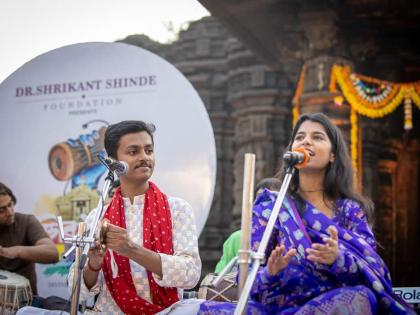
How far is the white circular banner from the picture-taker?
5.29m

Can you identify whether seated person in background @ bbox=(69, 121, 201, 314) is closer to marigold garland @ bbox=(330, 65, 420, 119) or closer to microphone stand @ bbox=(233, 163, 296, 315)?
microphone stand @ bbox=(233, 163, 296, 315)

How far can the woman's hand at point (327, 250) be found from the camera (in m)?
2.79

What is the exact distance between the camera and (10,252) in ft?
16.4

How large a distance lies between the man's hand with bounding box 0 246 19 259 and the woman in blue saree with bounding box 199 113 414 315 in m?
2.22

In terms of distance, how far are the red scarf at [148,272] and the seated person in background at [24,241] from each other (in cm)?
167

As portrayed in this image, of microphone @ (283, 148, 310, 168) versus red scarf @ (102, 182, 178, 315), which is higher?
microphone @ (283, 148, 310, 168)

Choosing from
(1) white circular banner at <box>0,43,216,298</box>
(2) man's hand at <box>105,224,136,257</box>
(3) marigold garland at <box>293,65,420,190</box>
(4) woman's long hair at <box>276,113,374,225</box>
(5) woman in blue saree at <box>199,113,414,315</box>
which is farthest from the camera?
(3) marigold garland at <box>293,65,420,190</box>

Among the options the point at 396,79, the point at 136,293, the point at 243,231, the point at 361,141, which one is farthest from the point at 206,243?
the point at 243,231

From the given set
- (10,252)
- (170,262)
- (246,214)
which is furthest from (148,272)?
(10,252)

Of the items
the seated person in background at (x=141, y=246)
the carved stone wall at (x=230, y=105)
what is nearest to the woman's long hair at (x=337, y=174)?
the seated person in background at (x=141, y=246)

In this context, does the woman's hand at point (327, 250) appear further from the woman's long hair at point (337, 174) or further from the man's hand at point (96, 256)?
the man's hand at point (96, 256)

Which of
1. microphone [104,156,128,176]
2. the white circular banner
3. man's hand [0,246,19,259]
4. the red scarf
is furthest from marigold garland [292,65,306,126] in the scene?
microphone [104,156,128,176]

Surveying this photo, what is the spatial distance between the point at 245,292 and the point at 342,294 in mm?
531

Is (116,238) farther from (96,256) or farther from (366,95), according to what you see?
(366,95)
